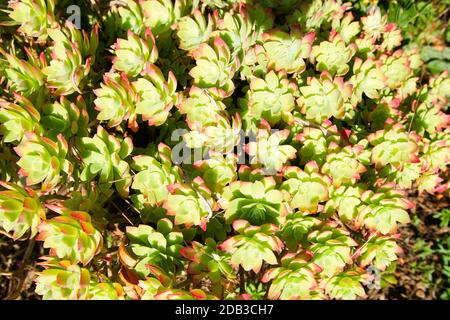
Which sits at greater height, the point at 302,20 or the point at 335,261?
the point at 302,20

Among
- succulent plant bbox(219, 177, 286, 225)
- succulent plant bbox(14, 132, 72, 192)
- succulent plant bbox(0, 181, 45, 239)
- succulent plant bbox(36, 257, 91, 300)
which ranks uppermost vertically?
succulent plant bbox(14, 132, 72, 192)

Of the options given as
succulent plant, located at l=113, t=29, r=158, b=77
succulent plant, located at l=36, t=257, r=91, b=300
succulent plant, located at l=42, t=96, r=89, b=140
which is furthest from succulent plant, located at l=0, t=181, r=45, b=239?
succulent plant, located at l=113, t=29, r=158, b=77

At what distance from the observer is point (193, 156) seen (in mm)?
1471

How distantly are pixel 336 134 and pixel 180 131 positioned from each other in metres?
0.57

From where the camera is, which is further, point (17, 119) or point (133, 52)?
point (133, 52)

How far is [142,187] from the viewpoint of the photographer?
136 centimetres

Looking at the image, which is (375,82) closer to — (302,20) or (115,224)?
(302,20)

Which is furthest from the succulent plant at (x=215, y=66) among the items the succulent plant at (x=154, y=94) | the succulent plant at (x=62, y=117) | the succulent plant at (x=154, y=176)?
the succulent plant at (x=62, y=117)

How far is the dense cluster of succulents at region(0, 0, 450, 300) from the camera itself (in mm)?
1255

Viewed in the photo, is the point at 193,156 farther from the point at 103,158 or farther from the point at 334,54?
the point at 334,54

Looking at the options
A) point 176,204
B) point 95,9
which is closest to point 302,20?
point 95,9

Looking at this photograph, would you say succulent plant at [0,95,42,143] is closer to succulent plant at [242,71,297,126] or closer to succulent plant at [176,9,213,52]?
succulent plant at [176,9,213,52]

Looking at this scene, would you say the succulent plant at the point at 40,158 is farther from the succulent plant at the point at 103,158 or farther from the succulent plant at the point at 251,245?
the succulent plant at the point at 251,245

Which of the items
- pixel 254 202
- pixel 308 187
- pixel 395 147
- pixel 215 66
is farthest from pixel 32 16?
pixel 395 147
